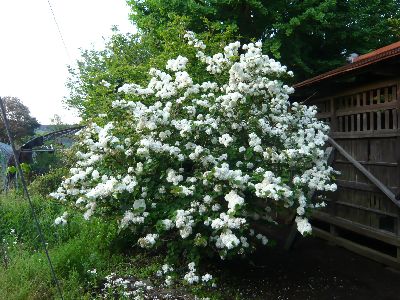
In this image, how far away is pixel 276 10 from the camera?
1130 cm

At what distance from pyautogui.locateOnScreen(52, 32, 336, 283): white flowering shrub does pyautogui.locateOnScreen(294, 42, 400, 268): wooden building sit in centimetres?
129

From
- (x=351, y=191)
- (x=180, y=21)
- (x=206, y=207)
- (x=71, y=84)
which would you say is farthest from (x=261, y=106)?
(x=71, y=84)

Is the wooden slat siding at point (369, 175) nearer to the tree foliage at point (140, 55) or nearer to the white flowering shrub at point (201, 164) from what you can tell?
the white flowering shrub at point (201, 164)

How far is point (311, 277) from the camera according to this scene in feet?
18.6

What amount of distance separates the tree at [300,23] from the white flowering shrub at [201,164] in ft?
18.1

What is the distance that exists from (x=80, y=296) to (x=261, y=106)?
3.21m

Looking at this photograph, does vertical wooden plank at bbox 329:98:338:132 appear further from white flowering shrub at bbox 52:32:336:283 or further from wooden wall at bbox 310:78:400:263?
white flowering shrub at bbox 52:32:336:283

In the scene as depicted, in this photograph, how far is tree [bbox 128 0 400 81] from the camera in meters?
10.9

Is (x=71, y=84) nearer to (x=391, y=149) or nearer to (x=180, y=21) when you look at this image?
(x=180, y=21)

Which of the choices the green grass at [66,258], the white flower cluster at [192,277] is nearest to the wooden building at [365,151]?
the white flower cluster at [192,277]

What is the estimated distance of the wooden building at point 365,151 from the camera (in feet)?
19.2

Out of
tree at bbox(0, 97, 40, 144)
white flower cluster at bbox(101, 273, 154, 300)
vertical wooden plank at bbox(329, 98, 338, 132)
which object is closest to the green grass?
white flower cluster at bbox(101, 273, 154, 300)

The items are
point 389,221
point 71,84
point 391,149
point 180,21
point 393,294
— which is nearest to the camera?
point 393,294

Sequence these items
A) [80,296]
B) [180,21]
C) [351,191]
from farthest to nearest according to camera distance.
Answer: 1. [180,21]
2. [351,191]
3. [80,296]
